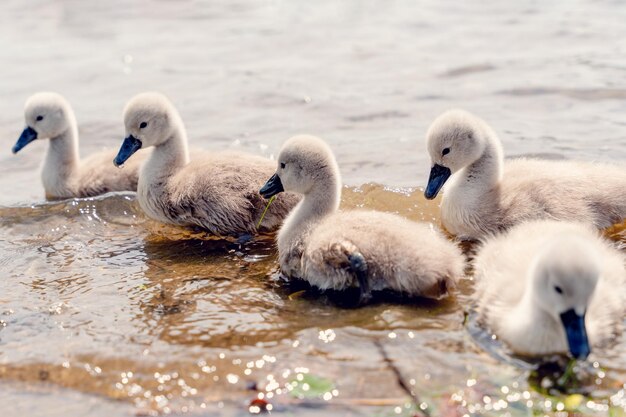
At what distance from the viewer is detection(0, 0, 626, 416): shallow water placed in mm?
4211

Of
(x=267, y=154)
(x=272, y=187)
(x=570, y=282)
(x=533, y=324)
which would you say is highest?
(x=570, y=282)

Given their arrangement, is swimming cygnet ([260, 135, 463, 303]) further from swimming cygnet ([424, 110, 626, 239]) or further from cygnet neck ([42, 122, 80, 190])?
cygnet neck ([42, 122, 80, 190])

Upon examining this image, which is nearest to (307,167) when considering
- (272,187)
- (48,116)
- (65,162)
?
(272,187)

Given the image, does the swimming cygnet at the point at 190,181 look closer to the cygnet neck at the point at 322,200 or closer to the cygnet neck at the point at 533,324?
the cygnet neck at the point at 322,200

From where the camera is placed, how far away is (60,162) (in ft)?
26.1

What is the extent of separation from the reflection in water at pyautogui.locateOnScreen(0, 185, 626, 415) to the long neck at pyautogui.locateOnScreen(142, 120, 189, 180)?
73 centimetres

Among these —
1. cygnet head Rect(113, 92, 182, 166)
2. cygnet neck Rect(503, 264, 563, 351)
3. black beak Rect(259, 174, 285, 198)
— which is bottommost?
cygnet neck Rect(503, 264, 563, 351)

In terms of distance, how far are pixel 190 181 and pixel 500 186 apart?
80.4 inches

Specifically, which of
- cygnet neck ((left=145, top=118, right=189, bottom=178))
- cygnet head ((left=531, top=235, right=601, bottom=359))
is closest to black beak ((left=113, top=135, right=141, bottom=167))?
cygnet neck ((left=145, top=118, right=189, bottom=178))

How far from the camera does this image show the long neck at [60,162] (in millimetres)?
7766

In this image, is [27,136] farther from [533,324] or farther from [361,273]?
[533,324]

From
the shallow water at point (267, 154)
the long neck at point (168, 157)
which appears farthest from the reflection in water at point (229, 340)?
the long neck at point (168, 157)

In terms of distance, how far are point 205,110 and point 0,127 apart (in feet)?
6.54

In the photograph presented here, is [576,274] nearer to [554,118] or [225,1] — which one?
[554,118]
